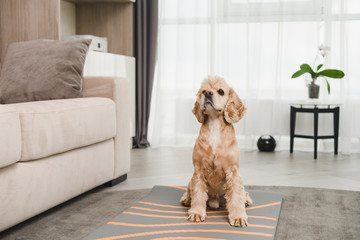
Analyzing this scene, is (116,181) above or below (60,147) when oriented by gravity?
below

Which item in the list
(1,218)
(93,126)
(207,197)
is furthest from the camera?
(93,126)

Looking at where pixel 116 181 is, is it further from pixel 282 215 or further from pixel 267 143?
pixel 267 143

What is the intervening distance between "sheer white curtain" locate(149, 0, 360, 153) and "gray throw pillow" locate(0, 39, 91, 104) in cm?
161

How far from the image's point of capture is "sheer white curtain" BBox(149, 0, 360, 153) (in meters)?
3.54

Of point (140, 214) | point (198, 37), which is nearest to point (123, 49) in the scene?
point (198, 37)

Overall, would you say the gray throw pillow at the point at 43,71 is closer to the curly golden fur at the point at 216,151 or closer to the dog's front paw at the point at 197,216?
the curly golden fur at the point at 216,151

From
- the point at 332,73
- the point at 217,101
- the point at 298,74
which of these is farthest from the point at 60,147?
the point at 332,73

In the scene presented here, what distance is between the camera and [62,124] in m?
1.79

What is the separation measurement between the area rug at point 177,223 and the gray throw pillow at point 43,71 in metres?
0.72

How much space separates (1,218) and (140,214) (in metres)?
0.55

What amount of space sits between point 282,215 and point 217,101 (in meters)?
0.57

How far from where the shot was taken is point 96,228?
1.65m

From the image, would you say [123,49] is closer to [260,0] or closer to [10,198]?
[260,0]

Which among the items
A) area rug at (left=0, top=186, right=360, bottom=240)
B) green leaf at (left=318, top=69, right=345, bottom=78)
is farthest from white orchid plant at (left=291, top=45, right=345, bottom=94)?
area rug at (left=0, top=186, right=360, bottom=240)
